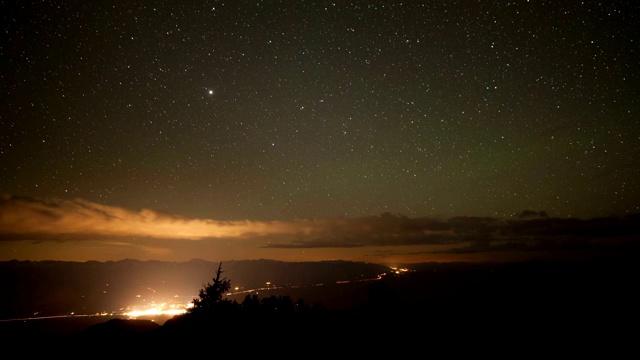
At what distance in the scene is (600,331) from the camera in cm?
2450

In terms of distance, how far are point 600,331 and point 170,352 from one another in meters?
31.4

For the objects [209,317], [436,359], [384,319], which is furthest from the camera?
[209,317]

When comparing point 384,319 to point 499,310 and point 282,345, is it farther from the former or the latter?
point 499,310

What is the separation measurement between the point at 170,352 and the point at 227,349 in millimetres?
3905

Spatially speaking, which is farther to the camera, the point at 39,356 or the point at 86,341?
the point at 86,341

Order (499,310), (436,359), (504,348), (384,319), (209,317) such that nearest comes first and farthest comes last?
(436,359)
(504,348)
(384,319)
(209,317)
(499,310)

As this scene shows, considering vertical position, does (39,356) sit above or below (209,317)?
below

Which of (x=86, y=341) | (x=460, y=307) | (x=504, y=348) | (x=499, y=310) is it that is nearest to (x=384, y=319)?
(x=504, y=348)

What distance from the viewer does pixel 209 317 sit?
26766 mm

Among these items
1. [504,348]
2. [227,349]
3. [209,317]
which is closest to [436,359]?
[504,348]

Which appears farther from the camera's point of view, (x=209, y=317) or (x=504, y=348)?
(x=209, y=317)

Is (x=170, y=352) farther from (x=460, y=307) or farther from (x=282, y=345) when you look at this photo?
(x=460, y=307)

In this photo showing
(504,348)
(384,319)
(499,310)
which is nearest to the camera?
(504,348)

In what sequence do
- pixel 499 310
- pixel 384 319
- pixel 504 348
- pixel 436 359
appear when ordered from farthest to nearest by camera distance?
1. pixel 499 310
2. pixel 384 319
3. pixel 504 348
4. pixel 436 359
